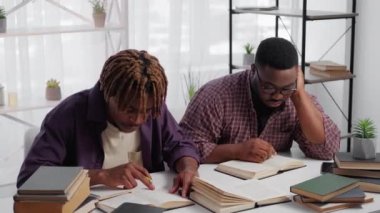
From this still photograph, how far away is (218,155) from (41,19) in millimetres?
1677

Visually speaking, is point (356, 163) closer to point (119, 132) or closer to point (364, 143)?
point (364, 143)

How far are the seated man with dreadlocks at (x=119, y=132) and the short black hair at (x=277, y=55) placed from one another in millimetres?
393

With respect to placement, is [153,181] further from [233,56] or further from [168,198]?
[233,56]

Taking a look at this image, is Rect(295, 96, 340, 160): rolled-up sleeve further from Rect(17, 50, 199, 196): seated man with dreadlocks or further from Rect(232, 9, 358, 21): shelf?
Rect(232, 9, 358, 21): shelf

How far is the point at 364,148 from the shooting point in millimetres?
1872

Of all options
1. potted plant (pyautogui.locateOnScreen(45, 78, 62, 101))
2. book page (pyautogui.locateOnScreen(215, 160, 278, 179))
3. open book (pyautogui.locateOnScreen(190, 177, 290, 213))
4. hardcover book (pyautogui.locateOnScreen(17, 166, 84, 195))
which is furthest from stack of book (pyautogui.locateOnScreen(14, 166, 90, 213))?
potted plant (pyautogui.locateOnScreen(45, 78, 62, 101))

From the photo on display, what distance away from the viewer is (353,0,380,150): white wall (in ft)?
11.3

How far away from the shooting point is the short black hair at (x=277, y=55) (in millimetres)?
2033

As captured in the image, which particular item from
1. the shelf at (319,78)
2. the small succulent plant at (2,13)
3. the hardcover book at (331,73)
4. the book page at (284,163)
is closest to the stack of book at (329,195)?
the book page at (284,163)

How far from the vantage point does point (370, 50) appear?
3.48m

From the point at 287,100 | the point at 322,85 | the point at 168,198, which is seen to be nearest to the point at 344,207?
the point at 168,198

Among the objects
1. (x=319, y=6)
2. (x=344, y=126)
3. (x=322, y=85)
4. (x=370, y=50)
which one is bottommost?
(x=344, y=126)

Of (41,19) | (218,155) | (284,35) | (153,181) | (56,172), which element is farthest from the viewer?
(284,35)

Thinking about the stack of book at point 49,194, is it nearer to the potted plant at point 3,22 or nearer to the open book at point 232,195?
the open book at point 232,195
